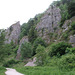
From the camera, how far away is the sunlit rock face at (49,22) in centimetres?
4628

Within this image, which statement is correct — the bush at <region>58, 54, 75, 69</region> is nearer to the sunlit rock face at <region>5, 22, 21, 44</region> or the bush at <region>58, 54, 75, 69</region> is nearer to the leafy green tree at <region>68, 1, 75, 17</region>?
the leafy green tree at <region>68, 1, 75, 17</region>

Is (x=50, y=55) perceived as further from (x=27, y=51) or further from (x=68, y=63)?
(x=27, y=51)

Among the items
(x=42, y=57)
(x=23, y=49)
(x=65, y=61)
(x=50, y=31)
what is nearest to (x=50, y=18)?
(x=50, y=31)

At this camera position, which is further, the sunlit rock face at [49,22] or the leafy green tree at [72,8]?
the sunlit rock face at [49,22]

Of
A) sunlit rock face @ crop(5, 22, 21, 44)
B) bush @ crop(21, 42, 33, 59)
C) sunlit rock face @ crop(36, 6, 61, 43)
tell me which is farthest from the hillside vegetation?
sunlit rock face @ crop(5, 22, 21, 44)

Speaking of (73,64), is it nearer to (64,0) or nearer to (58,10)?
(58,10)

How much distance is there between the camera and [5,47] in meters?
17.8

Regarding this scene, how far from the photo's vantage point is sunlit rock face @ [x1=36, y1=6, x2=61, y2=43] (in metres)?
46.3

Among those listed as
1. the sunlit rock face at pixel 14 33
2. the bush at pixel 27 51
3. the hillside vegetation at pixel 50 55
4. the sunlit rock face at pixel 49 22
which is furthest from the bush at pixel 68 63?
the sunlit rock face at pixel 14 33

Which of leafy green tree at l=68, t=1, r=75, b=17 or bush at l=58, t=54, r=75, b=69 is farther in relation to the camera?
leafy green tree at l=68, t=1, r=75, b=17

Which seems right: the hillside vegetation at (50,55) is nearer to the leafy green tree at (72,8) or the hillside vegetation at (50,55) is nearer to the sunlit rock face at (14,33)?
the leafy green tree at (72,8)

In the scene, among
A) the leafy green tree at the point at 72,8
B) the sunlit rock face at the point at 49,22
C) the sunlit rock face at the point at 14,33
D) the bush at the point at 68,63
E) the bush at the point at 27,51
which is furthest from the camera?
the sunlit rock face at the point at 14,33

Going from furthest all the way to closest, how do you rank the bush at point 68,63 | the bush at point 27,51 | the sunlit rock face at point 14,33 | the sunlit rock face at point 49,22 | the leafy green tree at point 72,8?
the sunlit rock face at point 14,33
the sunlit rock face at point 49,22
the bush at point 27,51
the leafy green tree at point 72,8
the bush at point 68,63

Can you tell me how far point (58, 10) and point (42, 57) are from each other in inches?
1436
